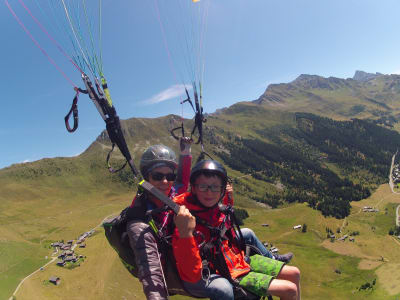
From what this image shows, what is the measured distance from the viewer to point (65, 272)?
61938 millimetres

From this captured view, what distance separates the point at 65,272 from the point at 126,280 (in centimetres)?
1704

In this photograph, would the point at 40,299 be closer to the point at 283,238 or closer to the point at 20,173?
the point at 283,238

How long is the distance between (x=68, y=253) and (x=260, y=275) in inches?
3368

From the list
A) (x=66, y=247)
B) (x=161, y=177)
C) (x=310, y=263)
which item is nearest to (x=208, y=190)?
(x=161, y=177)

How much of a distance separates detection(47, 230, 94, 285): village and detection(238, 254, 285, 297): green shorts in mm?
63230

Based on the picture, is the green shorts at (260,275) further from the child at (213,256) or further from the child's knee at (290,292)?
the child's knee at (290,292)

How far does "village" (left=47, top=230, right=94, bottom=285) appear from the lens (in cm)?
6735

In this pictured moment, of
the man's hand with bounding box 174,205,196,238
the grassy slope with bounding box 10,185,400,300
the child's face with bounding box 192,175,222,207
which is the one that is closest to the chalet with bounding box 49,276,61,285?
the grassy slope with bounding box 10,185,400,300

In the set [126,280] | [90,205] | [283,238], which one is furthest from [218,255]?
[90,205]

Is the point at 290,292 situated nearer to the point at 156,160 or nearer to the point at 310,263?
the point at 156,160

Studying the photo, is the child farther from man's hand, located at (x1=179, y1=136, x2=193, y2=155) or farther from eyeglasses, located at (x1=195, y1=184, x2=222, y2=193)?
man's hand, located at (x1=179, y1=136, x2=193, y2=155)

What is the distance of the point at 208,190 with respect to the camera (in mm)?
6270

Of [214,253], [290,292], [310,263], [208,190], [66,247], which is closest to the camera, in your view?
[290,292]

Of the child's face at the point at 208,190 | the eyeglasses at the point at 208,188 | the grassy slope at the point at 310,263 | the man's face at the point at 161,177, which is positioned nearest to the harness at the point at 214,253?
the child's face at the point at 208,190
